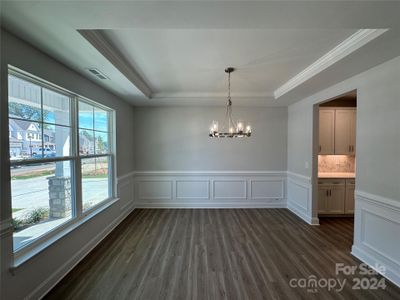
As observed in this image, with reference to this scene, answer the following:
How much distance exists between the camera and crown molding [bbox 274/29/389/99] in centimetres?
185

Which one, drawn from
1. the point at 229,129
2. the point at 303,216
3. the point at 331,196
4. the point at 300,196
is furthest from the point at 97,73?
the point at 331,196

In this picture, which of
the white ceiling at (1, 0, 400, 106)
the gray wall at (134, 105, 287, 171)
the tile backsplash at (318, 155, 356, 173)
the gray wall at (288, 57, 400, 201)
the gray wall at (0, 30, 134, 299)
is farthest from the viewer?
the gray wall at (134, 105, 287, 171)

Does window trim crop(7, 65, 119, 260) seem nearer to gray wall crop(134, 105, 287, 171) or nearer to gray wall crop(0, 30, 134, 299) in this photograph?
gray wall crop(0, 30, 134, 299)

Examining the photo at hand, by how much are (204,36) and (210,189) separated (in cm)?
366

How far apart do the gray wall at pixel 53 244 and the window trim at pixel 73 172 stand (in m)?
0.06

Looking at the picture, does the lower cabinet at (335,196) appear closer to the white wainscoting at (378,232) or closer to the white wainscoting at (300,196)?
the white wainscoting at (300,196)

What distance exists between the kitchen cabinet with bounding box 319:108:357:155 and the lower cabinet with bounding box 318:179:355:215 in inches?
26.9

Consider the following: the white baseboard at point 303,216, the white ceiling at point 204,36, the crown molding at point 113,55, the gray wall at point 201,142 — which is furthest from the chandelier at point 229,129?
the white baseboard at point 303,216

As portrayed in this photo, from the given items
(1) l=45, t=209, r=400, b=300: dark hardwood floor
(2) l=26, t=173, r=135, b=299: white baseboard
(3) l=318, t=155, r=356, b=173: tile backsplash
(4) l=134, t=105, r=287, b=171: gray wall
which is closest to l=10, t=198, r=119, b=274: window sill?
(2) l=26, t=173, r=135, b=299: white baseboard

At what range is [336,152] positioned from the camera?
430cm

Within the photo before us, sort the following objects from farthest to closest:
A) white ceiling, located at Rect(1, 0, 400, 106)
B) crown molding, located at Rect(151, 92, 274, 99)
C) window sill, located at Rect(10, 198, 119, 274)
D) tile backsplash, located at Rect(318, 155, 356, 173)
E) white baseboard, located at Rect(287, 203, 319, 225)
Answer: tile backsplash, located at Rect(318, 155, 356, 173) < crown molding, located at Rect(151, 92, 274, 99) < white baseboard, located at Rect(287, 203, 319, 225) < window sill, located at Rect(10, 198, 119, 274) < white ceiling, located at Rect(1, 0, 400, 106)

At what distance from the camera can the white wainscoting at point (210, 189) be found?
4934 mm

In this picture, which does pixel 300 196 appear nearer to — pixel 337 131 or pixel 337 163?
pixel 337 163

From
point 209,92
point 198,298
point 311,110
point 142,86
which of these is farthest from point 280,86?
point 198,298
